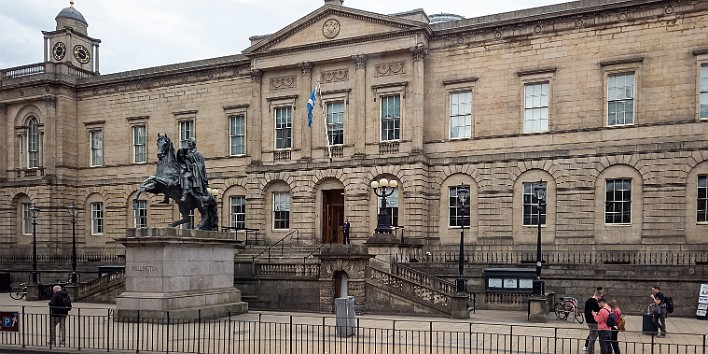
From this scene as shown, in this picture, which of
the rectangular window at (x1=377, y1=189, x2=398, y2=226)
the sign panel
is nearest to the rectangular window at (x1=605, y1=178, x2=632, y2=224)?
the rectangular window at (x1=377, y1=189, x2=398, y2=226)

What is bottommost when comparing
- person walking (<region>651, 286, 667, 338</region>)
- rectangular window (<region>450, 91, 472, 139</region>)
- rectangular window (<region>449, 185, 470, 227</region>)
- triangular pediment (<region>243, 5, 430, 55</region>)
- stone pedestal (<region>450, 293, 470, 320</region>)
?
stone pedestal (<region>450, 293, 470, 320</region>)

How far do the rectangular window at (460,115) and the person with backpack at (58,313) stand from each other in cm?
2160

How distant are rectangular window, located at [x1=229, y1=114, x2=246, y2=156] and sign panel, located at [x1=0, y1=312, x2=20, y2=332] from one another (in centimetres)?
2406

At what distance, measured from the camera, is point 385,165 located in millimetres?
34031

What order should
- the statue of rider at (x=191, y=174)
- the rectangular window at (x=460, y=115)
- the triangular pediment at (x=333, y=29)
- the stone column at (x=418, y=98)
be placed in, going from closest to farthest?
the statue of rider at (x=191, y=174), the stone column at (x=418, y=98), the rectangular window at (x=460, y=115), the triangular pediment at (x=333, y=29)

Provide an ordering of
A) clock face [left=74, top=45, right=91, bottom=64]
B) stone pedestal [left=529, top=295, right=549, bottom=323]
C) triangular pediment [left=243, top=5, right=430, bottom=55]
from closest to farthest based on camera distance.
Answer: stone pedestal [left=529, top=295, right=549, bottom=323] < triangular pediment [left=243, top=5, right=430, bottom=55] < clock face [left=74, top=45, right=91, bottom=64]

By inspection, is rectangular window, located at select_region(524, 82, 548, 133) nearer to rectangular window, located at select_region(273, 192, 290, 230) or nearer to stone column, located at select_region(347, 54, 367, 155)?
stone column, located at select_region(347, 54, 367, 155)

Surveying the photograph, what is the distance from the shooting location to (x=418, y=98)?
33.5 metres

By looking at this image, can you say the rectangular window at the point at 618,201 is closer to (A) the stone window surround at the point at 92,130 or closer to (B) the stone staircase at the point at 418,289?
(B) the stone staircase at the point at 418,289

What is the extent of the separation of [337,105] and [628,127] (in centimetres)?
1493

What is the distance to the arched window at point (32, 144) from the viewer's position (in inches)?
1759

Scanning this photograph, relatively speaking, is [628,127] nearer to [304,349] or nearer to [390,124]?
[390,124]

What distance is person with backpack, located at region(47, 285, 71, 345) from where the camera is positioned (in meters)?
16.2

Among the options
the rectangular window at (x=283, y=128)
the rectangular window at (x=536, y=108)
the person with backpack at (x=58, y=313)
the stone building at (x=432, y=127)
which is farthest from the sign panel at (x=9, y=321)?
the rectangular window at (x=536, y=108)
